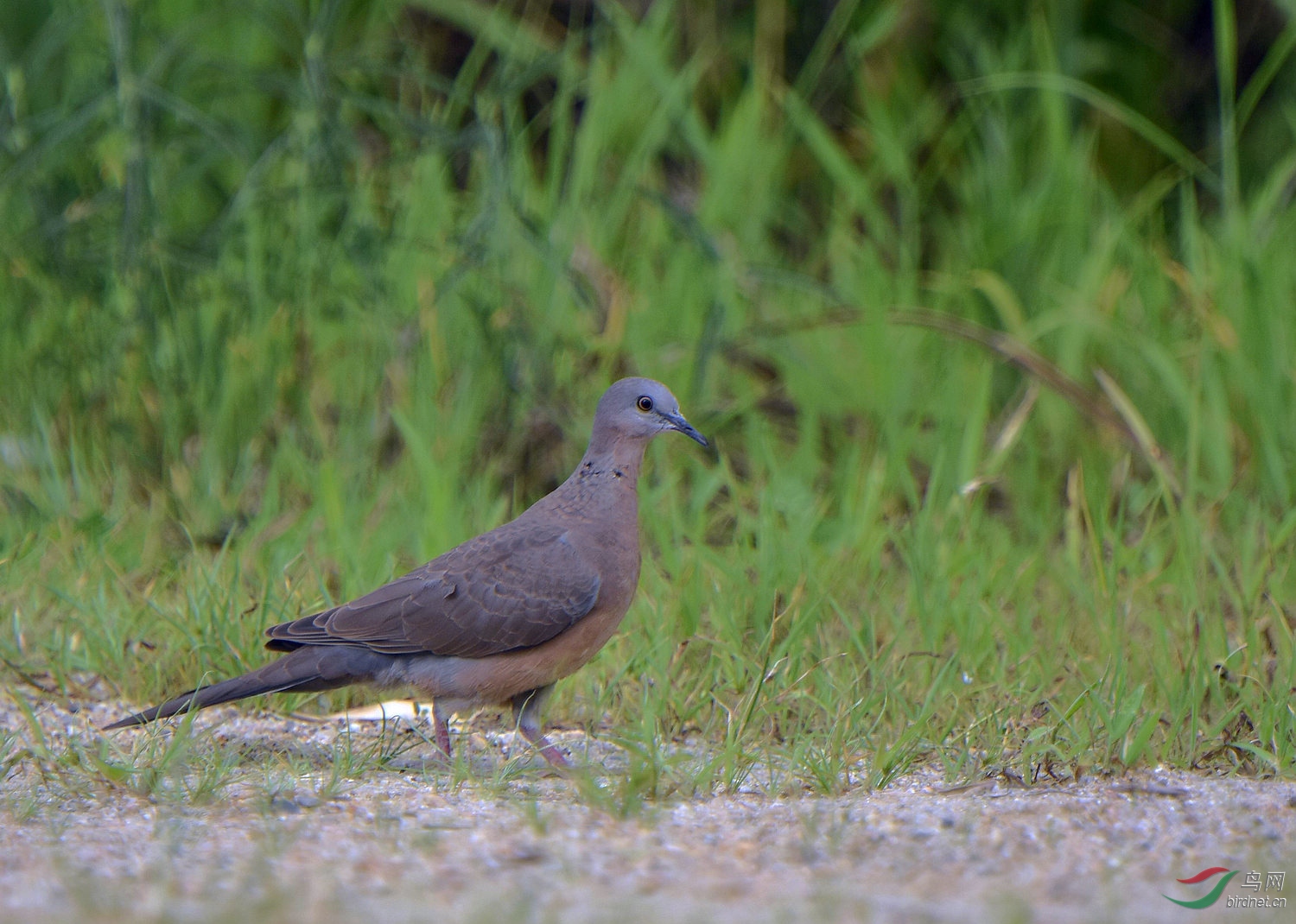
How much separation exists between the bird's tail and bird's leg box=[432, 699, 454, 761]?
184 mm

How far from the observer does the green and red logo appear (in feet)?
8.09

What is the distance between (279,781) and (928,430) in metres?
3.44

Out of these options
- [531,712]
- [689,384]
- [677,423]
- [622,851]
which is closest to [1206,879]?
[622,851]

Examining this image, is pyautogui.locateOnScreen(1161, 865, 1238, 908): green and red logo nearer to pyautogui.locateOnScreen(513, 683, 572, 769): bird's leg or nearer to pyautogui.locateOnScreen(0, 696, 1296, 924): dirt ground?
pyautogui.locateOnScreen(0, 696, 1296, 924): dirt ground

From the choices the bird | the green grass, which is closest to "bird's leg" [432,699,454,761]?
the bird

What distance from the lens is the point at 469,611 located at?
391cm

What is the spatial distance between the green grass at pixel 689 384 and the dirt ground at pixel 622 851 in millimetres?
198

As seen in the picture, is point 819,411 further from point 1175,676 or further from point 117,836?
point 117,836

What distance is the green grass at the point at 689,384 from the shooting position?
A: 401cm

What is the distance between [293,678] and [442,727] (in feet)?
1.26

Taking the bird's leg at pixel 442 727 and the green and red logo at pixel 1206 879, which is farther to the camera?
the bird's leg at pixel 442 727

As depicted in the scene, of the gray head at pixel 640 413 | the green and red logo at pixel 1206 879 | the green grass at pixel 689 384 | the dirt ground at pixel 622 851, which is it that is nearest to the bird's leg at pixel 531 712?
the green grass at pixel 689 384

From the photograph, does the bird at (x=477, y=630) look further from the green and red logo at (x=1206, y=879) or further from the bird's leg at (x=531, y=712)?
the green and red logo at (x=1206, y=879)

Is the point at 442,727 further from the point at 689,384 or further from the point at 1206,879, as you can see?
the point at 689,384
